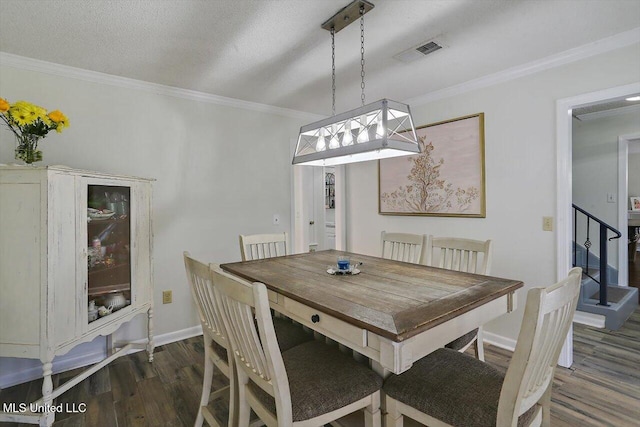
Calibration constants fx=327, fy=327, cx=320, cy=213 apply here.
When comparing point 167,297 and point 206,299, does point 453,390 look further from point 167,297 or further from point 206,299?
point 167,297

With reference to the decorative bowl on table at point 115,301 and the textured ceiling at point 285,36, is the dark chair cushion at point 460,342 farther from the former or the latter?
the decorative bowl on table at point 115,301

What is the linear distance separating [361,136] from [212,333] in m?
1.30

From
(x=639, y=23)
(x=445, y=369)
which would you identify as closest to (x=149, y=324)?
(x=445, y=369)

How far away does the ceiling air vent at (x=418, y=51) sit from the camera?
2197mm

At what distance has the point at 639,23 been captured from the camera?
1.98 m

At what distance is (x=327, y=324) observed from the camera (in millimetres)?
1338

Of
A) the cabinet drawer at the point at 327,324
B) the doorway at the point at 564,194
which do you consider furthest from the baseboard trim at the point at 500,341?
the cabinet drawer at the point at 327,324

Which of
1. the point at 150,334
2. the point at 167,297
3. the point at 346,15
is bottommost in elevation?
the point at 150,334

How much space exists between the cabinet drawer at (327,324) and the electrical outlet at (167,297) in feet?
5.90

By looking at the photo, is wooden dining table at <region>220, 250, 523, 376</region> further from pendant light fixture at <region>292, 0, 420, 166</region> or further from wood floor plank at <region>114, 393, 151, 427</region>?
wood floor plank at <region>114, 393, 151, 427</region>

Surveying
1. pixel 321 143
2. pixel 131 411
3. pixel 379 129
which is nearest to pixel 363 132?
pixel 379 129

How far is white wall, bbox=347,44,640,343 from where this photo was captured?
93.1 inches

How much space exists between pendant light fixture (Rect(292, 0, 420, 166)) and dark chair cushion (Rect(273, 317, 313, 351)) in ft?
3.37

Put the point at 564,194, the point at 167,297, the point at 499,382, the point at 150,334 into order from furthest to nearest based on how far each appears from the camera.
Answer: the point at 167,297 < the point at 150,334 < the point at 564,194 < the point at 499,382
